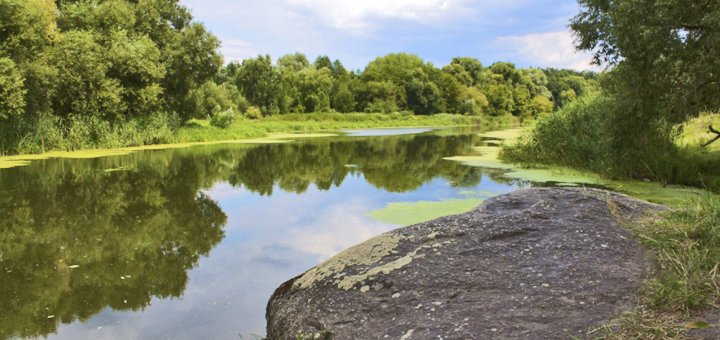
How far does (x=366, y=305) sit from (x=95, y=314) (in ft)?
9.08

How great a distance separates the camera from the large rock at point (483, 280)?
265 cm

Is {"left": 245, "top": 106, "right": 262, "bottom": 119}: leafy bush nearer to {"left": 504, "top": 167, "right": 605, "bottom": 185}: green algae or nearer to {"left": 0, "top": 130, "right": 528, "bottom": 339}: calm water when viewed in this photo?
{"left": 0, "top": 130, "right": 528, "bottom": 339}: calm water

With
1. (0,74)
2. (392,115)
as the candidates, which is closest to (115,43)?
(0,74)

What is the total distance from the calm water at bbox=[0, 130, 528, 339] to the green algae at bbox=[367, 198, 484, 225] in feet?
1.03

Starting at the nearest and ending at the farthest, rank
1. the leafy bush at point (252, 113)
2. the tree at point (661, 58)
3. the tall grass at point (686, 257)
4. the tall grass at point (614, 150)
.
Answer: the tall grass at point (686, 257), the tree at point (661, 58), the tall grass at point (614, 150), the leafy bush at point (252, 113)

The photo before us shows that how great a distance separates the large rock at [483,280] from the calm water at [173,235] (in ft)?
3.31

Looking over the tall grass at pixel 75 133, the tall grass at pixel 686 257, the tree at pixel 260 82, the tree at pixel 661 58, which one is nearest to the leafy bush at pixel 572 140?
the tree at pixel 661 58

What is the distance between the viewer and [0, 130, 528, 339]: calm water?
448cm

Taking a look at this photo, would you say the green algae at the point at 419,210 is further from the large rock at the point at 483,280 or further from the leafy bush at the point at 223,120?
the leafy bush at the point at 223,120

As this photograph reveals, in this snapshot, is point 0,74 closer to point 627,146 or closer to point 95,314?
point 95,314

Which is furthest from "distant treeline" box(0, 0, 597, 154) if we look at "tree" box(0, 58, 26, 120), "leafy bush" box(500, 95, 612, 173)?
"leafy bush" box(500, 95, 612, 173)

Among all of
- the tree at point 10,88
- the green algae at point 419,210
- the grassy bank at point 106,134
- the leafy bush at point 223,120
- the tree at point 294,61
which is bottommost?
the green algae at point 419,210

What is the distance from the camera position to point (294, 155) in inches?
778

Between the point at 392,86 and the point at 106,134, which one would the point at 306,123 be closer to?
the point at 106,134
